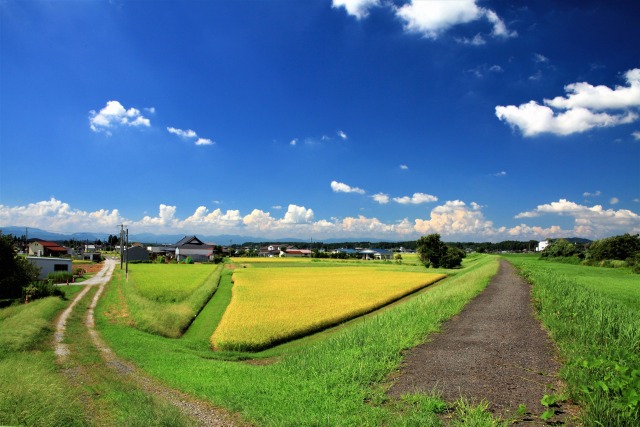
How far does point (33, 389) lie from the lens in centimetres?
845

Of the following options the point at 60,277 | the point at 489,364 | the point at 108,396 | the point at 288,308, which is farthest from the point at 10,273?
the point at 489,364

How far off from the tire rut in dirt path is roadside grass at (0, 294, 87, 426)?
7.36m

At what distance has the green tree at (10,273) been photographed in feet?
112

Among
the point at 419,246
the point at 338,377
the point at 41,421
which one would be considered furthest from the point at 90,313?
the point at 419,246

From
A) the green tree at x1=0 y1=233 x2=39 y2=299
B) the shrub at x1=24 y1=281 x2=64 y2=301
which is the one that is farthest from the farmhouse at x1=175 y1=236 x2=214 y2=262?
the shrub at x1=24 y1=281 x2=64 y2=301

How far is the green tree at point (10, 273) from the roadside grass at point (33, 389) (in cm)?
2031

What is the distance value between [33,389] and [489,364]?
11.1 metres

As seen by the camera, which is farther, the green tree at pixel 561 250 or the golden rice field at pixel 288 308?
the green tree at pixel 561 250

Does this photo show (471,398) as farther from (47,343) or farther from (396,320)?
(47,343)

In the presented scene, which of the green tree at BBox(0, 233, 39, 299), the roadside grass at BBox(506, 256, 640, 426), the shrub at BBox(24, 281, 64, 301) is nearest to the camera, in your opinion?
the roadside grass at BBox(506, 256, 640, 426)

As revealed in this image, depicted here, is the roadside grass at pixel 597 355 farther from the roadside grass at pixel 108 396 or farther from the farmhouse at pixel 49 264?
the farmhouse at pixel 49 264

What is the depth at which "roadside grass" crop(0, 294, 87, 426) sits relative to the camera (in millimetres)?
7270

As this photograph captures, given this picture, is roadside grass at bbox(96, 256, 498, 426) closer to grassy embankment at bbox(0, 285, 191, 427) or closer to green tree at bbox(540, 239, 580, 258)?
grassy embankment at bbox(0, 285, 191, 427)

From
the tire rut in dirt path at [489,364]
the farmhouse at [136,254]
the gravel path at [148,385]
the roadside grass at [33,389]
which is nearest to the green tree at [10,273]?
the gravel path at [148,385]
